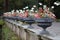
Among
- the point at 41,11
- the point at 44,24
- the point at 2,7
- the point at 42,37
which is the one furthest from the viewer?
the point at 2,7

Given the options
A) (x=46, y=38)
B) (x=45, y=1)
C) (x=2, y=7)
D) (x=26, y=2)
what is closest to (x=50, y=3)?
(x=45, y=1)

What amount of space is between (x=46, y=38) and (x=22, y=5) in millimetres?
38171

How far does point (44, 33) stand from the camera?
21.1 feet

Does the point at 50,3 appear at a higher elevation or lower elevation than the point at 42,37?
higher

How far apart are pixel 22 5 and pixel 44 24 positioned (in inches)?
1472

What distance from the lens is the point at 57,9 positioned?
91.6 ft

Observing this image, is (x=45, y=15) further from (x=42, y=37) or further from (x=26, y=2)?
(x=26, y=2)

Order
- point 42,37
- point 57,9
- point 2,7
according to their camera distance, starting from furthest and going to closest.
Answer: point 2,7, point 57,9, point 42,37

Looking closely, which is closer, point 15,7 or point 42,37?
point 42,37

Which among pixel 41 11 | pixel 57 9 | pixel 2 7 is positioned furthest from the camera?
pixel 2 7

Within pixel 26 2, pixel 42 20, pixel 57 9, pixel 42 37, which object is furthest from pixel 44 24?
pixel 26 2

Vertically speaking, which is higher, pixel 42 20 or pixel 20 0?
pixel 20 0

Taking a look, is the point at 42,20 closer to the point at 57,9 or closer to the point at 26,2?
the point at 57,9

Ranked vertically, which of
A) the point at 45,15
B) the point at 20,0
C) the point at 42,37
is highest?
the point at 20,0
